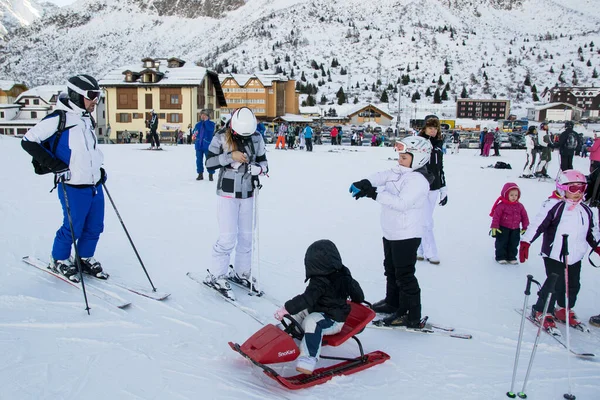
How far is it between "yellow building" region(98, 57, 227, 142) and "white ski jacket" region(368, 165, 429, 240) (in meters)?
38.9

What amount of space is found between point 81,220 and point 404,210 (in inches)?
102

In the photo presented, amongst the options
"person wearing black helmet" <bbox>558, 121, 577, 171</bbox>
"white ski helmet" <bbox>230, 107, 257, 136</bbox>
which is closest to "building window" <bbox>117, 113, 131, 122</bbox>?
"person wearing black helmet" <bbox>558, 121, 577, 171</bbox>

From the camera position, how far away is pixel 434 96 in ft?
263

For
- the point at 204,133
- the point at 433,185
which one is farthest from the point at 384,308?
the point at 204,133

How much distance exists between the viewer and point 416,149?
357cm

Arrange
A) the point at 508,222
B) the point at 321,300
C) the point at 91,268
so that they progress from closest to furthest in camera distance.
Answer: the point at 321,300, the point at 91,268, the point at 508,222

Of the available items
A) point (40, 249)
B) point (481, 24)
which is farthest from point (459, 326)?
point (481, 24)

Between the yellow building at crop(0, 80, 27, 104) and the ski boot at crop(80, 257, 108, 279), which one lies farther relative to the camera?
the yellow building at crop(0, 80, 27, 104)

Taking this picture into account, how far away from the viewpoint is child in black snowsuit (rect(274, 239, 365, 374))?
2922 millimetres

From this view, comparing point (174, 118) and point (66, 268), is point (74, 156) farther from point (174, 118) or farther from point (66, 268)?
point (174, 118)

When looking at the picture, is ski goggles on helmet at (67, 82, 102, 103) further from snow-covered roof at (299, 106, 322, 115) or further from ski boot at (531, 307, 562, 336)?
snow-covered roof at (299, 106, 322, 115)

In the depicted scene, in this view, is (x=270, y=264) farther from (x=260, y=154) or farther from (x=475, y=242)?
(x=475, y=242)

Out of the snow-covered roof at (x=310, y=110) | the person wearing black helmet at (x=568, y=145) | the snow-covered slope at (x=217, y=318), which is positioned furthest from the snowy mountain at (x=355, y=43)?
the snow-covered slope at (x=217, y=318)

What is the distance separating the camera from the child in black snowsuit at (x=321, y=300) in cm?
292
